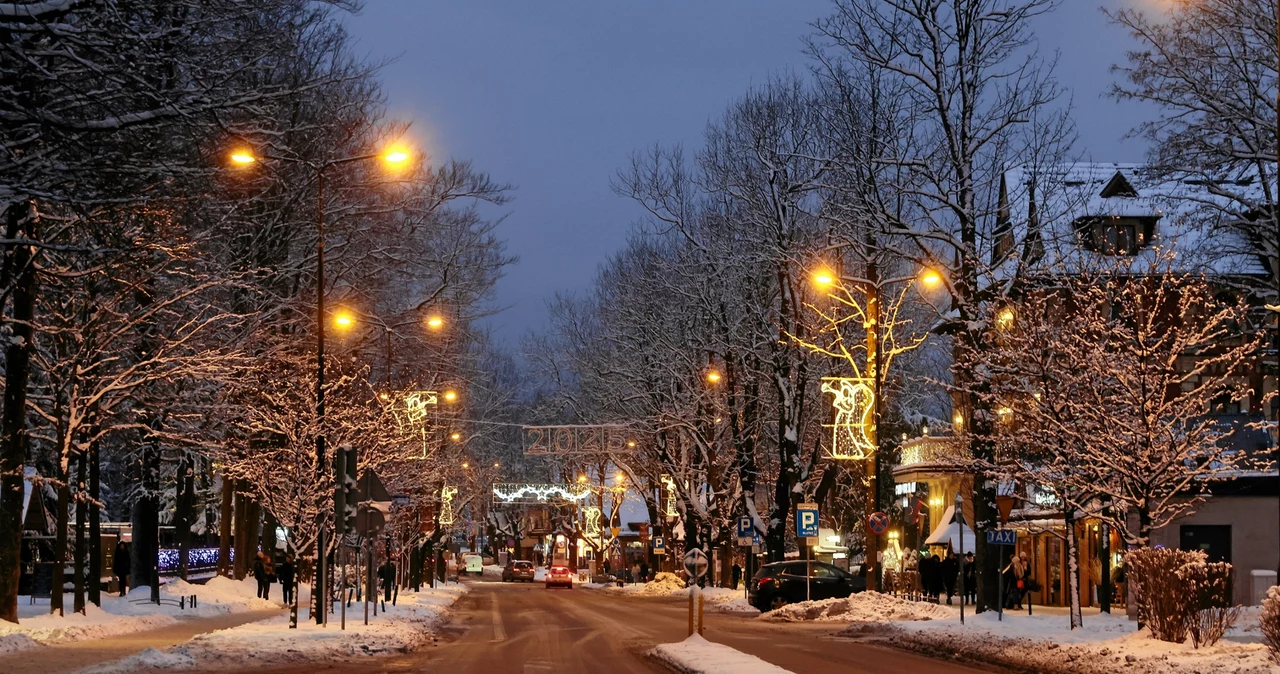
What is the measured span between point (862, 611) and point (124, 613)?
18.2 m

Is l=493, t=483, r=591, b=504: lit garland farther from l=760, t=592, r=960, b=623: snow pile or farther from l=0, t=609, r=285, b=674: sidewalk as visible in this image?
l=0, t=609, r=285, b=674: sidewalk

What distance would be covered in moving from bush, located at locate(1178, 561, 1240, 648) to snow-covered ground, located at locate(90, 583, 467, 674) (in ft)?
43.9

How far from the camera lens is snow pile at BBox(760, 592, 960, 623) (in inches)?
1371

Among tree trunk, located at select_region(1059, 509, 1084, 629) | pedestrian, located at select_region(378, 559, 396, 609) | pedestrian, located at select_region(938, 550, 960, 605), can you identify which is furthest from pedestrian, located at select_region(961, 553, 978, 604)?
pedestrian, located at select_region(378, 559, 396, 609)

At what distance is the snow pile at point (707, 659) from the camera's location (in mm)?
18609

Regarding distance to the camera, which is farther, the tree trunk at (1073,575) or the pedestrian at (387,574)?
the pedestrian at (387,574)

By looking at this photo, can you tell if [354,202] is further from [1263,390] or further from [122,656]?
[1263,390]

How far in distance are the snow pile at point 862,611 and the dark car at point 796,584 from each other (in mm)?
2427

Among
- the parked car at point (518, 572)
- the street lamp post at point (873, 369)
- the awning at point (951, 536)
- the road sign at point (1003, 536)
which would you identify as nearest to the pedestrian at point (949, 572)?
the awning at point (951, 536)

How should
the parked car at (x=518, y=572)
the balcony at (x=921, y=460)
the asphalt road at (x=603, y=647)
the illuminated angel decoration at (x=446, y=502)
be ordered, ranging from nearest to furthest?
1. the asphalt road at (x=603, y=647)
2. the balcony at (x=921, y=460)
3. the illuminated angel decoration at (x=446, y=502)
4. the parked car at (x=518, y=572)

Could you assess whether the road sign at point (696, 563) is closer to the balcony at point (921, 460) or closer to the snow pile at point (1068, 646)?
the snow pile at point (1068, 646)

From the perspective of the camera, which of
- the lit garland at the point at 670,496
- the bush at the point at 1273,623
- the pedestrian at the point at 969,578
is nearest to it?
the bush at the point at 1273,623

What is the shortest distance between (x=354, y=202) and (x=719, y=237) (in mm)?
14076

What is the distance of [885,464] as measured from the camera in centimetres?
7394
